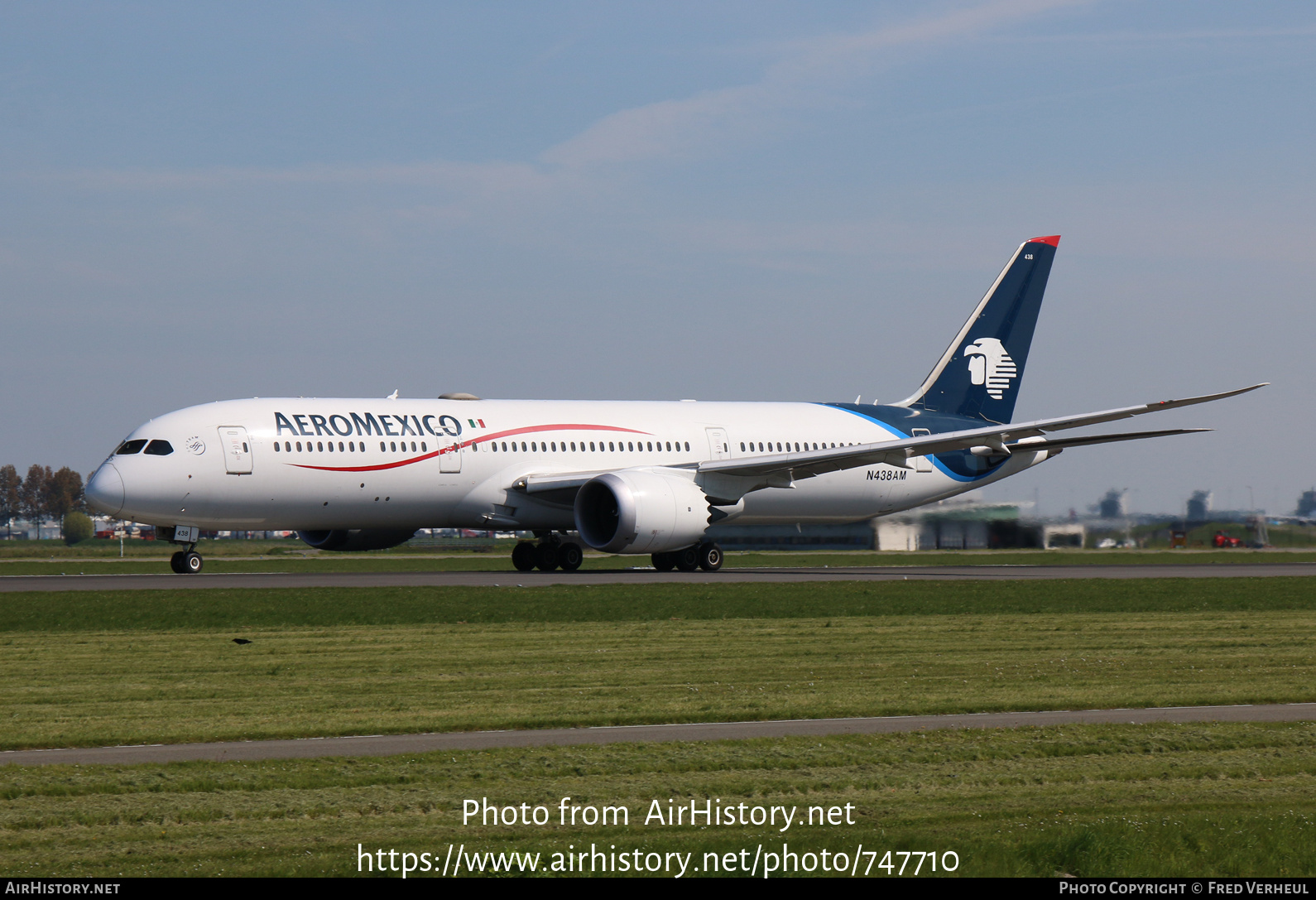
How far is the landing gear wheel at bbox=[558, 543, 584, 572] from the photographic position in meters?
38.8

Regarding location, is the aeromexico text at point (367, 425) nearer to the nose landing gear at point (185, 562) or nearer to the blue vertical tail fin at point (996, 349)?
the nose landing gear at point (185, 562)

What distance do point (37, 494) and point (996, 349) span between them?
10949cm

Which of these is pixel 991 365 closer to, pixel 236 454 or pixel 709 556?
pixel 709 556

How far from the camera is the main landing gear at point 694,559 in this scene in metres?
39.3

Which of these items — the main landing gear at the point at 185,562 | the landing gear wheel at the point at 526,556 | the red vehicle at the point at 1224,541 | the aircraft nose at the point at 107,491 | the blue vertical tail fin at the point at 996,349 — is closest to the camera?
the aircraft nose at the point at 107,491

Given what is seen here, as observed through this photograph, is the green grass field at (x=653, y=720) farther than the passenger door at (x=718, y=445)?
No

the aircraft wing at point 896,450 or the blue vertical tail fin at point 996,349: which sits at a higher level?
the blue vertical tail fin at point 996,349

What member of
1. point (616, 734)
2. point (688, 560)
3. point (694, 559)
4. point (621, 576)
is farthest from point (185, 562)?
point (616, 734)

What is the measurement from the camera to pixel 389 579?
34.5m

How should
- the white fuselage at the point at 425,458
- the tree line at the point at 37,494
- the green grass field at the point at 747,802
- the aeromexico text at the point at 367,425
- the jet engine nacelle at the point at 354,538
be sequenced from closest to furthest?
1. the green grass field at the point at 747,802
2. the white fuselage at the point at 425,458
3. the aeromexico text at the point at 367,425
4. the jet engine nacelle at the point at 354,538
5. the tree line at the point at 37,494

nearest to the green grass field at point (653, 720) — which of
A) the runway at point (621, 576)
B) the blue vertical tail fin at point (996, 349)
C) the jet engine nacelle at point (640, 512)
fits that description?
the runway at point (621, 576)

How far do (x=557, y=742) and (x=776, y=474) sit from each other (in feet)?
88.9

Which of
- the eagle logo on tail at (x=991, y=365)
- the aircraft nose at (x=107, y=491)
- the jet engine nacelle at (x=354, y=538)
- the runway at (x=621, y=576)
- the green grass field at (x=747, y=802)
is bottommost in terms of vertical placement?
the green grass field at (x=747, y=802)

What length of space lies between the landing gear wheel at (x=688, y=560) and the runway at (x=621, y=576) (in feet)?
1.52
